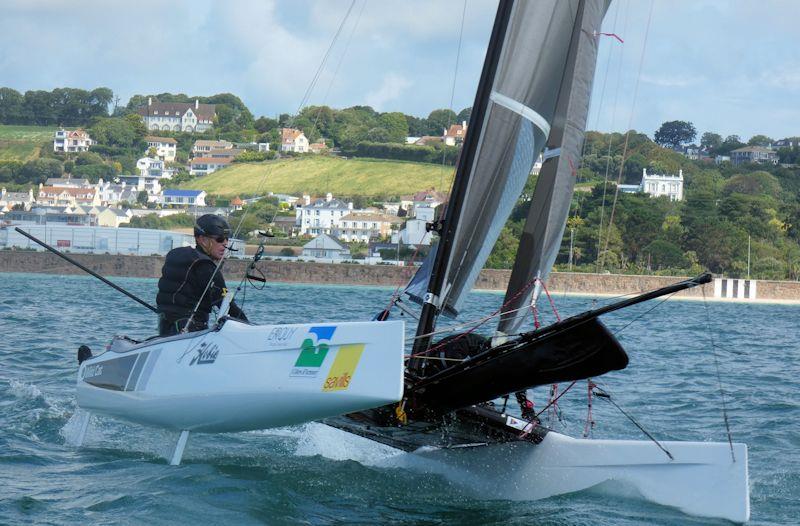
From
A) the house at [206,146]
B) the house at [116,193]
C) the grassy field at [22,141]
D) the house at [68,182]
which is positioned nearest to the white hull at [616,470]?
the house at [116,193]

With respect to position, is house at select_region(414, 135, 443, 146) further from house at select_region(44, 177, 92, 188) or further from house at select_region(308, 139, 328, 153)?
house at select_region(44, 177, 92, 188)

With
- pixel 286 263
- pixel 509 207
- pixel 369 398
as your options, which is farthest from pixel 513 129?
pixel 286 263

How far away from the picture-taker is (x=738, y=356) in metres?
14.5

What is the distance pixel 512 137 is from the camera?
6.15 metres

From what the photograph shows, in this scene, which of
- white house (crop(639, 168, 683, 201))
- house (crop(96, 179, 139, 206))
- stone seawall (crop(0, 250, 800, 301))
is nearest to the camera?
stone seawall (crop(0, 250, 800, 301))

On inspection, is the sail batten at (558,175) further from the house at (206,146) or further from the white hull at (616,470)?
the house at (206,146)

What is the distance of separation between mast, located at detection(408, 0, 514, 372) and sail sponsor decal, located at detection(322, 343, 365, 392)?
3.07 ft

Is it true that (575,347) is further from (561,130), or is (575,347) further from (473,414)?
(561,130)

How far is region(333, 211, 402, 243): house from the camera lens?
2896 inches

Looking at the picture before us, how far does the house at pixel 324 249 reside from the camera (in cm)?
6028

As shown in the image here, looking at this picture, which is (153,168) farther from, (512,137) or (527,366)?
(527,366)

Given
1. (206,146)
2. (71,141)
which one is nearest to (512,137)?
(71,141)

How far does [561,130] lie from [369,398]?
8.48 feet

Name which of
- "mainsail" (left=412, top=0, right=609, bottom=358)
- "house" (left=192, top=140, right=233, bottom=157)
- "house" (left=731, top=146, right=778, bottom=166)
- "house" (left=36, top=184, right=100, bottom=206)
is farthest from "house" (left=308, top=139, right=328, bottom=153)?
"mainsail" (left=412, top=0, right=609, bottom=358)
